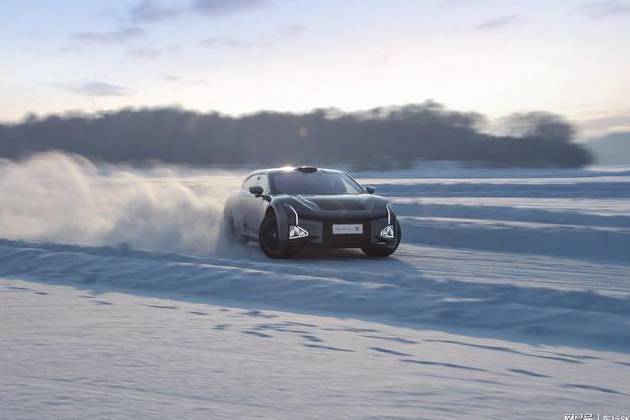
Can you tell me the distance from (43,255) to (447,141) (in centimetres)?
7452

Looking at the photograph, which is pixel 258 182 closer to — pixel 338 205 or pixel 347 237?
pixel 338 205

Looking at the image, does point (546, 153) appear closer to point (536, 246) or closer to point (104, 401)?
point (536, 246)

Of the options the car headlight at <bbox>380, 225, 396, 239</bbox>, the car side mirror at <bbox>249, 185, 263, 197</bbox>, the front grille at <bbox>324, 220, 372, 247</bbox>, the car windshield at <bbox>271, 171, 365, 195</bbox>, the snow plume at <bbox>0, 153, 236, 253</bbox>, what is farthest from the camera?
the snow plume at <bbox>0, 153, 236, 253</bbox>

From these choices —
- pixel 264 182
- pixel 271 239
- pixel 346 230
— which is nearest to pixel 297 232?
pixel 271 239

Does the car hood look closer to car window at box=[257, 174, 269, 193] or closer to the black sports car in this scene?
the black sports car

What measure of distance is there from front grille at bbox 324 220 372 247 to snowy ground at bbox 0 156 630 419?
296mm

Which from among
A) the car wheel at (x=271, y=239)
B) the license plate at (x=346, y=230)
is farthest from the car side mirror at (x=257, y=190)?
the license plate at (x=346, y=230)

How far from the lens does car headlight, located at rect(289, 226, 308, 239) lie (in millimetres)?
11655

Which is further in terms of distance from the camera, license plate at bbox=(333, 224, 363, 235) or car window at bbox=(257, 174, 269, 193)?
car window at bbox=(257, 174, 269, 193)

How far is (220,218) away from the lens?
1545cm

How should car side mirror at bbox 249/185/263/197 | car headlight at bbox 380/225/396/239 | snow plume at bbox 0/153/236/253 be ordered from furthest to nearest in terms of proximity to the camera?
snow plume at bbox 0/153/236/253, car side mirror at bbox 249/185/263/197, car headlight at bbox 380/225/396/239

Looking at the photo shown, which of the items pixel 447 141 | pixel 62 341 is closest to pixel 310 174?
pixel 62 341

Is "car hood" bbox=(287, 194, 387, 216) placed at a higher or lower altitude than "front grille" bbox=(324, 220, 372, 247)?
higher

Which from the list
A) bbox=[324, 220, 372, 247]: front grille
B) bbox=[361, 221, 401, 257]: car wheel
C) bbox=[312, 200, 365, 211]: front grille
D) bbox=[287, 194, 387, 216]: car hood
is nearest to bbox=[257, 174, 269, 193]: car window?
bbox=[287, 194, 387, 216]: car hood
